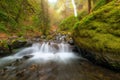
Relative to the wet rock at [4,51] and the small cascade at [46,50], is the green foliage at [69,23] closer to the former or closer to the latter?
the small cascade at [46,50]

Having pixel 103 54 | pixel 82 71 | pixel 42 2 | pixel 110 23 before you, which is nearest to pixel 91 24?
pixel 110 23

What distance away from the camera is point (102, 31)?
5512mm

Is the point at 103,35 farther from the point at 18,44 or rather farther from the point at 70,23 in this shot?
the point at 70,23

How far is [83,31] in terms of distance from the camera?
6398 millimetres

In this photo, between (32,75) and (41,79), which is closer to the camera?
(41,79)

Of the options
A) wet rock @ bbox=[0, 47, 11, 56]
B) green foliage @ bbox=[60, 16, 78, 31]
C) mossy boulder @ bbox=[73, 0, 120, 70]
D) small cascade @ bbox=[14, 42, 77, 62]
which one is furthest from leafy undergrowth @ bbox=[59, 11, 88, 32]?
mossy boulder @ bbox=[73, 0, 120, 70]

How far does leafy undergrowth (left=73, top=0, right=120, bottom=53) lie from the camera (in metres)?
4.90

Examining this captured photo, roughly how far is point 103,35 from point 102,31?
9.7 inches

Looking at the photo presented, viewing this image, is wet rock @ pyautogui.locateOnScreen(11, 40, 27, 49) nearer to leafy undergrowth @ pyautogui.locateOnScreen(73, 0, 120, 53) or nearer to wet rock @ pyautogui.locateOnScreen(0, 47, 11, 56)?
wet rock @ pyautogui.locateOnScreen(0, 47, 11, 56)

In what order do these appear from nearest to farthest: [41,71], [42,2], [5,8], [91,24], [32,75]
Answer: [5,8] → [32,75] → [41,71] → [91,24] → [42,2]

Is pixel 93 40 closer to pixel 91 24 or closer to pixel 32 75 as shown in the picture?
pixel 91 24

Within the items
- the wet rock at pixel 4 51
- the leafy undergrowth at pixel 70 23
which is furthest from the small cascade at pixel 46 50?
Answer: the leafy undergrowth at pixel 70 23

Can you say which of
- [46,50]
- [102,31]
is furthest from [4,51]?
[102,31]

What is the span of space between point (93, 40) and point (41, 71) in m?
2.47
